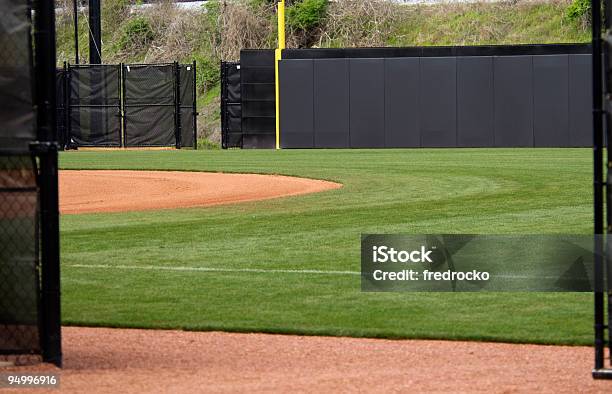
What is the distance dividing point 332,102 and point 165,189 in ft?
53.4

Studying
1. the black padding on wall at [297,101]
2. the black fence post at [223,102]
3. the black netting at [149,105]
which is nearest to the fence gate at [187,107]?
the black netting at [149,105]

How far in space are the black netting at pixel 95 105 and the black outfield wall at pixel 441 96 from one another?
20.2 feet

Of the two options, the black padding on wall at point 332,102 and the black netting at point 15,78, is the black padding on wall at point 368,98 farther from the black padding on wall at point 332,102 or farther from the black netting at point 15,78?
the black netting at point 15,78

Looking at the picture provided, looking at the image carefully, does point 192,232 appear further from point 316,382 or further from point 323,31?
point 323,31

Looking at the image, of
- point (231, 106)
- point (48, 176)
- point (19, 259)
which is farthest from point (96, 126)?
point (48, 176)

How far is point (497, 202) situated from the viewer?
619 inches

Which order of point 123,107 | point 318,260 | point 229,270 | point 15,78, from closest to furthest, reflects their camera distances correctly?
point 15,78 → point 229,270 → point 318,260 → point 123,107

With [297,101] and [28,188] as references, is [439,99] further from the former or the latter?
[28,188]

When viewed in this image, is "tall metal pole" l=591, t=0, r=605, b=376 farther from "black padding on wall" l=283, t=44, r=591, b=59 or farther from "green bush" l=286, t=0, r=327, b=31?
"green bush" l=286, t=0, r=327, b=31

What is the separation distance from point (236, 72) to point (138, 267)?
1072 inches

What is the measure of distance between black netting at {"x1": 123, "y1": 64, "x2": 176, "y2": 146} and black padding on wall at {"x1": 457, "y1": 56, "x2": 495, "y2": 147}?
9543 mm

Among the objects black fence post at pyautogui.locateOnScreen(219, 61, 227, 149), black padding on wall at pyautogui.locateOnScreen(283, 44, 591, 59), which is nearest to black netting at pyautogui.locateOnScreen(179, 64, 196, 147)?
black fence post at pyautogui.locateOnScreen(219, 61, 227, 149)

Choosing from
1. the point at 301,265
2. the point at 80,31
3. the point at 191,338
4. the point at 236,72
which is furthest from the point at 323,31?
the point at 191,338

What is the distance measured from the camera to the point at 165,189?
19.6 meters
